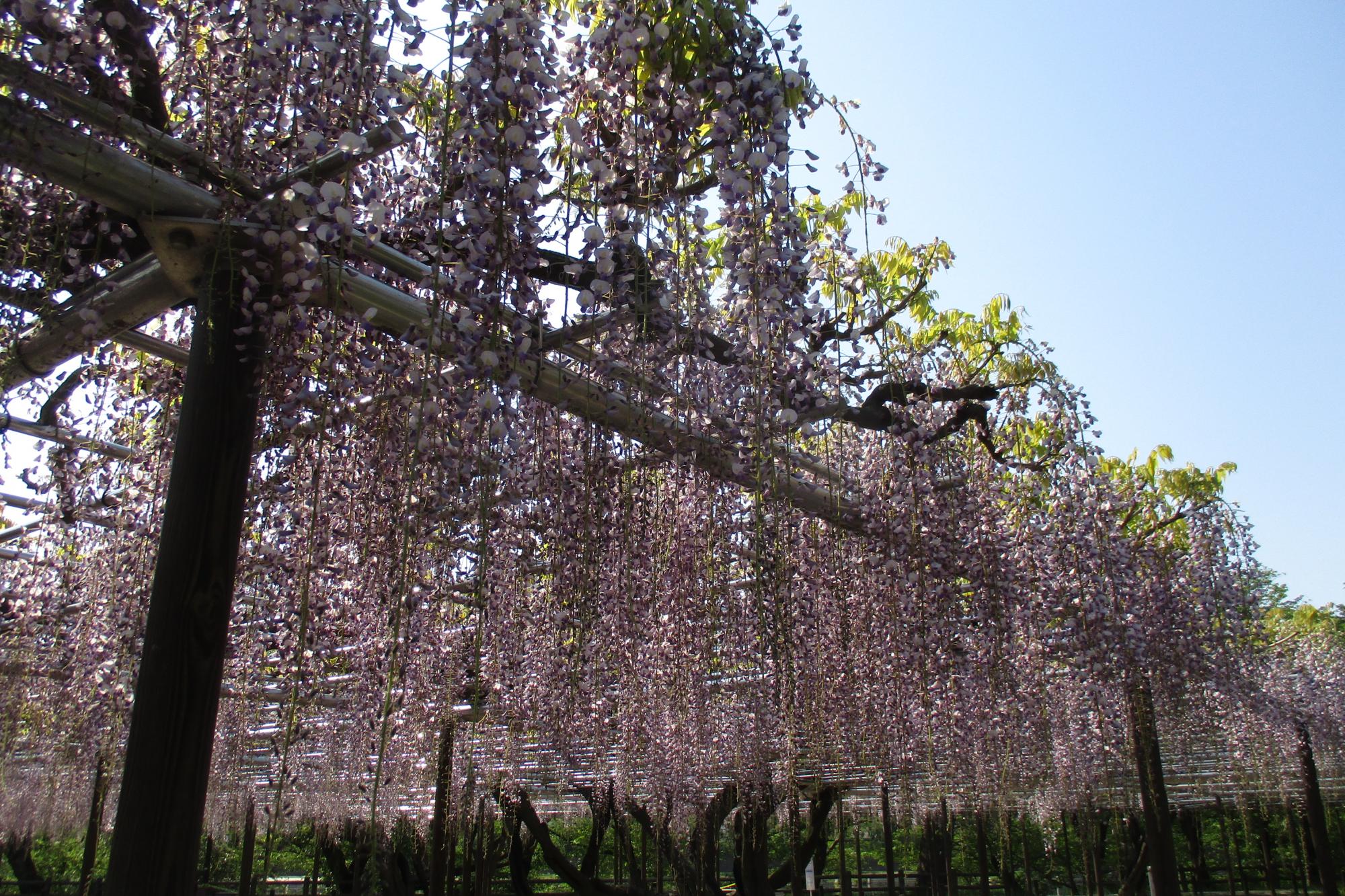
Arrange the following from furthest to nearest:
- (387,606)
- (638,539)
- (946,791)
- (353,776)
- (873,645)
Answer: (946,791) → (353,776) → (873,645) → (638,539) → (387,606)

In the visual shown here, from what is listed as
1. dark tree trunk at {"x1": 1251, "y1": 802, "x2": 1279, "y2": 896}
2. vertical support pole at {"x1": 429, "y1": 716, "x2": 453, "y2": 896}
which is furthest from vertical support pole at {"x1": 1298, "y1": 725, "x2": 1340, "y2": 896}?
vertical support pole at {"x1": 429, "y1": 716, "x2": 453, "y2": 896}

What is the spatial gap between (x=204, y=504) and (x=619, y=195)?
4.41 ft

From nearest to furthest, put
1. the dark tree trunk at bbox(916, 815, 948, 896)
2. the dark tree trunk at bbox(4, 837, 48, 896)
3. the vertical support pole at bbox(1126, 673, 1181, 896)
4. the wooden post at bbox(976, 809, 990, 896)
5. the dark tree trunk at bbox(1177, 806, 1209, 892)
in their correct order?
the vertical support pole at bbox(1126, 673, 1181, 896), the wooden post at bbox(976, 809, 990, 896), the dark tree trunk at bbox(916, 815, 948, 896), the dark tree trunk at bbox(4, 837, 48, 896), the dark tree trunk at bbox(1177, 806, 1209, 892)

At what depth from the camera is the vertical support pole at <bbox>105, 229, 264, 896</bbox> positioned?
2.24 metres

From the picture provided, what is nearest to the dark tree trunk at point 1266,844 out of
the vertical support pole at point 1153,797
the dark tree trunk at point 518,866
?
the vertical support pole at point 1153,797

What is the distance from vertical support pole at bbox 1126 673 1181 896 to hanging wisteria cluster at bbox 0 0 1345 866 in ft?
0.84

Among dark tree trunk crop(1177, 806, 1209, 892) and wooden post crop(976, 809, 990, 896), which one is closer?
wooden post crop(976, 809, 990, 896)

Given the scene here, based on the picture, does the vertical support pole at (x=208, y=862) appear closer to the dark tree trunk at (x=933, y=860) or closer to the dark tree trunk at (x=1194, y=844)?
the dark tree trunk at (x=933, y=860)

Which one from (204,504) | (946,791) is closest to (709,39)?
(204,504)

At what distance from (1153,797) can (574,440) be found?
6.31 meters

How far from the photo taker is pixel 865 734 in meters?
6.67

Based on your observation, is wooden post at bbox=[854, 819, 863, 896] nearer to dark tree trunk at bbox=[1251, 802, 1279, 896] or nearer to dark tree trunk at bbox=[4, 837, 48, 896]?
dark tree trunk at bbox=[1251, 802, 1279, 896]

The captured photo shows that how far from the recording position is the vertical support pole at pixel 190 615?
88.4 inches

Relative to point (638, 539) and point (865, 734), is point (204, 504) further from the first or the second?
point (865, 734)
